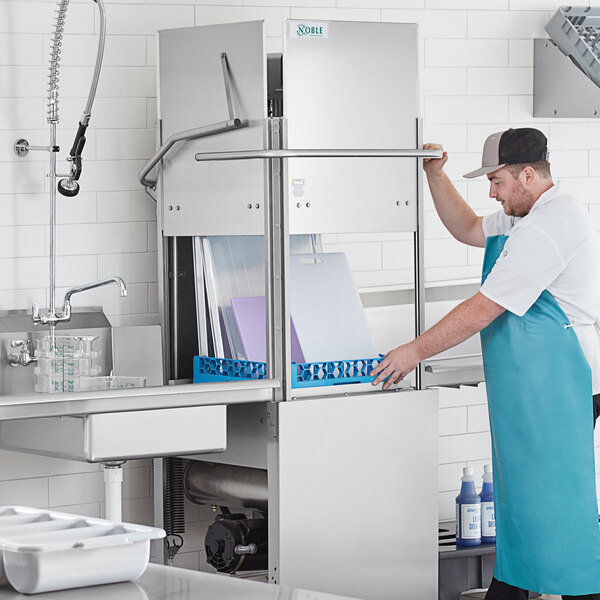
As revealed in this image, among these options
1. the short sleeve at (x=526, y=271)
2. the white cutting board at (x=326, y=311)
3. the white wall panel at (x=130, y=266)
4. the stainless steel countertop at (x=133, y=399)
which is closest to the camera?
the stainless steel countertop at (x=133, y=399)

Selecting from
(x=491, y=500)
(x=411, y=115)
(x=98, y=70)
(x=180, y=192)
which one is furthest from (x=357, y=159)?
(x=491, y=500)

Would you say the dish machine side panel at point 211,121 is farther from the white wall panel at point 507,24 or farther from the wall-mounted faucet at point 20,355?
the white wall panel at point 507,24

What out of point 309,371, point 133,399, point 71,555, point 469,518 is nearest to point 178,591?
point 71,555

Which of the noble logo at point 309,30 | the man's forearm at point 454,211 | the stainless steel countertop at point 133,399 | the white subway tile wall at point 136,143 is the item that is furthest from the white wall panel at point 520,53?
the stainless steel countertop at point 133,399

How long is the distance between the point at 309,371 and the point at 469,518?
1002mm

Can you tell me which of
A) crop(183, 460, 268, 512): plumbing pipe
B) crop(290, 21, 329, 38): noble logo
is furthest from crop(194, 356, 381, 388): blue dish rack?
crop(290, 21, 329, 38): noble logo

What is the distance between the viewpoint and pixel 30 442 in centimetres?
310

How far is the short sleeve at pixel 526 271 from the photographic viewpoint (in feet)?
10.00

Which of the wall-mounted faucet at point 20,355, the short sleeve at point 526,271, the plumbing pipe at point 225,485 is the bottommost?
the plumbing pipe at point 225,485

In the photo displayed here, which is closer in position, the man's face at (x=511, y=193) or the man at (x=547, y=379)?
the man at (x=547, y=379)

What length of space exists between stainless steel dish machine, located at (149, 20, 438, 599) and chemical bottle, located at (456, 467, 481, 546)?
47 centimetres

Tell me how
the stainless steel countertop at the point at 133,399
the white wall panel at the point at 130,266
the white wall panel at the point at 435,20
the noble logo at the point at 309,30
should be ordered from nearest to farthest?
the stainless steel countertop at the point at 133,399 → the noble logo at the point at 309,30 → the white wall panel at the point at 130,266 → the white wall panel at the point at 435,20

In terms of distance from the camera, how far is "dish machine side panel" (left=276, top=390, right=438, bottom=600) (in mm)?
3170

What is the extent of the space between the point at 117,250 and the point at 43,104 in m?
0.56
